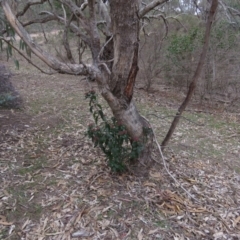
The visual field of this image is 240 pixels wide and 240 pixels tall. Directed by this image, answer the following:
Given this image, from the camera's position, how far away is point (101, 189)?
8.59 ft

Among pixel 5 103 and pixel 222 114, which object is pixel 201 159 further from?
pixel 5 103

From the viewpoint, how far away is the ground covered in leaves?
2.21 meters

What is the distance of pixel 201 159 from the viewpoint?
11.6 ft

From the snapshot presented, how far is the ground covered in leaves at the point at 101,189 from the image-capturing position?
221 cm

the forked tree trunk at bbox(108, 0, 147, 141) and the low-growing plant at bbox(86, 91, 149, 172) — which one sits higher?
the forked tree trunk at bbox(108, 0, 147, 141)

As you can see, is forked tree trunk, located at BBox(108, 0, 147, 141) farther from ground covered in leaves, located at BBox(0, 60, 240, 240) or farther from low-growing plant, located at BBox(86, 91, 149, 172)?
ground covered in leaves, located at BBox(0, 60, 240, 240)

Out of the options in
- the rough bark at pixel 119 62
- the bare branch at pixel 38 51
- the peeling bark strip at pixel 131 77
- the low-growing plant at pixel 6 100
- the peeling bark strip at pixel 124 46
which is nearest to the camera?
the bare branch at pixel 38 51

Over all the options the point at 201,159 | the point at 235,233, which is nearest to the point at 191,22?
the point at 201,159

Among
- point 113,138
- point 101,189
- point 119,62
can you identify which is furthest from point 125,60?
point 101,189

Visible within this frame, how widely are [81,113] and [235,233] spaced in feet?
11.2

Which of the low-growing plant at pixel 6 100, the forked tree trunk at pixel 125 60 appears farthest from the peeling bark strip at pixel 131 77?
the low-growing plant at pixel 6 100

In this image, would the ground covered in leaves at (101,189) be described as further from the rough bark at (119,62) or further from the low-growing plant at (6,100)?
the rough bark at (119,62)

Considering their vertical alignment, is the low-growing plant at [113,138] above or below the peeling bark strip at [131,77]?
below

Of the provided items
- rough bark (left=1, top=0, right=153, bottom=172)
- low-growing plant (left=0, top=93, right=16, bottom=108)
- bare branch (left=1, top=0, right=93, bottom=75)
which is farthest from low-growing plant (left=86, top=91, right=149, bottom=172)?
low-growing plant (left=0, top=93, right=16, bottom=108)
